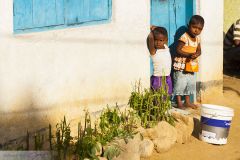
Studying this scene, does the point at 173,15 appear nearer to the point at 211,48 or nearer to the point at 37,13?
the point at 211,48

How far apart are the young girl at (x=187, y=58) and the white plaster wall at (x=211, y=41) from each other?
1.52ft

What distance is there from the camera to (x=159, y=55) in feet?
22.7

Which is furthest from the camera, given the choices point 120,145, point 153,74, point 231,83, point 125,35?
point 231,83

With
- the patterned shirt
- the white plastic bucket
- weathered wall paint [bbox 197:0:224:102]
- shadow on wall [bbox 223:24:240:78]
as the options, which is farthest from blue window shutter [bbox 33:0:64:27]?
shadow on wall [bbox 223:24:240:78]

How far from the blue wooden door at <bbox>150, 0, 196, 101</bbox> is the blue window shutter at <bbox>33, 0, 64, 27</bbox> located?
83.2 inches

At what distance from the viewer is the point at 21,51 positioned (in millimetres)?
4941

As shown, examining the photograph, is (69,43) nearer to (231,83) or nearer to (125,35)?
(125,35)

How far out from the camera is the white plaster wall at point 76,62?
4.86 m

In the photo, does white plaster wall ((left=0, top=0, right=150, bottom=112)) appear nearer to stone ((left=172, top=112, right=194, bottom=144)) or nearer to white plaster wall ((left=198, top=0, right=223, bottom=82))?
stone ((left=172, top=112, right=194, bottom=144))

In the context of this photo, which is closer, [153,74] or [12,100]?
[12,100]

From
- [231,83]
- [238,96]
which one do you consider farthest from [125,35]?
[231,83]

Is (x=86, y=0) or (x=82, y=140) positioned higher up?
(x=86, y=0)

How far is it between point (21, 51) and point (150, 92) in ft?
7.00

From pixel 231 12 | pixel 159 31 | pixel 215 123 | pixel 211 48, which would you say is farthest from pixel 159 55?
pixel 231 12
